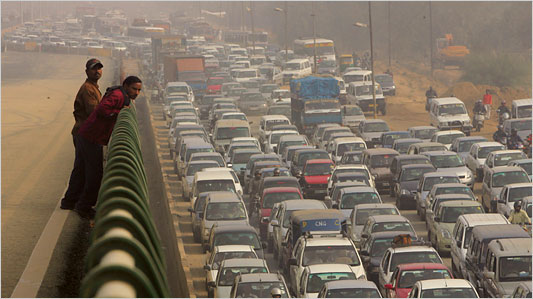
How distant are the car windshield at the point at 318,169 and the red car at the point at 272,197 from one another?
558 cm

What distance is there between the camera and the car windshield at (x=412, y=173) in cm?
3610

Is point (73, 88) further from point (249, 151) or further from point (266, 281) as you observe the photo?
point (266, 281)

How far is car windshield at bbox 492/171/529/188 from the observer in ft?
111

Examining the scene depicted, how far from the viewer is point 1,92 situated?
9025 cm

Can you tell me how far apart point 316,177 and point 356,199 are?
232 inches

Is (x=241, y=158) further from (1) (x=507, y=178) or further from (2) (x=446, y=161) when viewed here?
(1) (x=507, y=178)

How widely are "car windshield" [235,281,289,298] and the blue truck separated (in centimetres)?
3391

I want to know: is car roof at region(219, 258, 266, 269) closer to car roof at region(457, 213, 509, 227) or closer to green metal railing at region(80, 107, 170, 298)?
car roof at region(457, 213, 509, 227)

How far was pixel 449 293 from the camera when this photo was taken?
2019 cm

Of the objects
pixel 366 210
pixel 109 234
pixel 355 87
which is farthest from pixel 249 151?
pixel 109 234

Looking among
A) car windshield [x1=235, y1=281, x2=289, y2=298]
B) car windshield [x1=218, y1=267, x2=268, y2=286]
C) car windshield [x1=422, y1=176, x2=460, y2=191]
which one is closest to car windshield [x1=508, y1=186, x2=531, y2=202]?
car windshield [x1=422, y1=176, x2=460, y2=191]

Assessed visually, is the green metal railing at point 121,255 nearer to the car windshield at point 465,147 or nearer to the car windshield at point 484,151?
the car windshield at point 484,151

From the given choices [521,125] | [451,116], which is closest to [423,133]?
[521,125]

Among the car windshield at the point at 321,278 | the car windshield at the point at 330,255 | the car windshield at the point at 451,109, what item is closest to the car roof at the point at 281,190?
the car windshield at the point at 330,255
